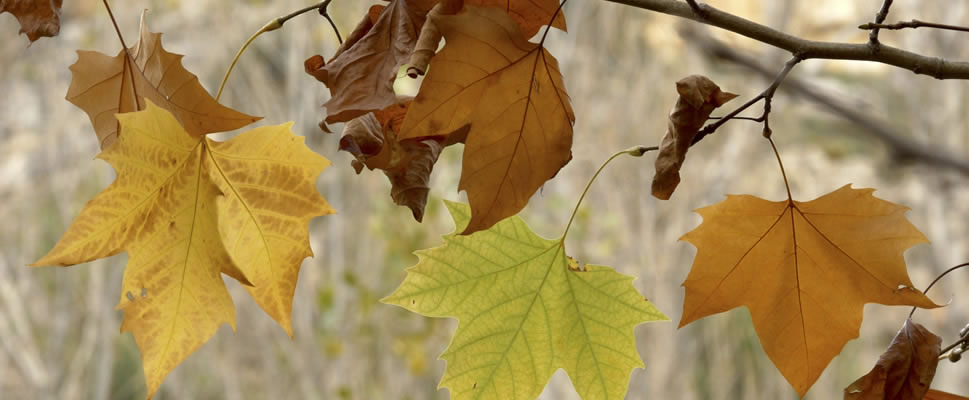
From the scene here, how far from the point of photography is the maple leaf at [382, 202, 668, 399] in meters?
0.42

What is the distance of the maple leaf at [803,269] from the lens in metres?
0.41

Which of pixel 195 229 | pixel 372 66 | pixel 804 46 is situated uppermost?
pixel 804 46

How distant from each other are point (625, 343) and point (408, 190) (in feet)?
0.48

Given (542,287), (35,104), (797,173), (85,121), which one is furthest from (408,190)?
(35,104)

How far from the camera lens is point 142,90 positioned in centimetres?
42

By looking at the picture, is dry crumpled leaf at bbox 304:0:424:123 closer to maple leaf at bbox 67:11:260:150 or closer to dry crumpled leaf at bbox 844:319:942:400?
maple leaf at bbox 67:11:260:150

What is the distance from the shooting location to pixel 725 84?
3482 millimetres

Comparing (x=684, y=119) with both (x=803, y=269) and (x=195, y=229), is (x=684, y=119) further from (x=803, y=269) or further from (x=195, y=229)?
(x=195, y=229)

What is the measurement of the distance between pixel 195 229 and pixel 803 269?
0.30 meters

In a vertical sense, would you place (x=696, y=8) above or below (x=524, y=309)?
above

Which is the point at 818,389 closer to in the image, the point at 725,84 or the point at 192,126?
the point at 725,84

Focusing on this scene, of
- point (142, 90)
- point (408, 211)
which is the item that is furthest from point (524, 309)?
point (408, 211)

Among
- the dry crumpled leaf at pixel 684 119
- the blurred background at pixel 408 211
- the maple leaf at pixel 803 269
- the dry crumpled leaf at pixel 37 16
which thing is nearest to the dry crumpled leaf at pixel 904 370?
the maple leaf at pixel 803 269

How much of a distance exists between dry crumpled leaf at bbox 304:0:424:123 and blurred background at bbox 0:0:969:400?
1940mm
